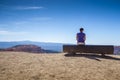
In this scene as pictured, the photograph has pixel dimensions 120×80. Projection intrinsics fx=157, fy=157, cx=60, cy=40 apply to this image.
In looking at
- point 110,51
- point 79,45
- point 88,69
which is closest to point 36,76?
point 88,69

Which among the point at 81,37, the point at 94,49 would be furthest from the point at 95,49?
the point at 81,37

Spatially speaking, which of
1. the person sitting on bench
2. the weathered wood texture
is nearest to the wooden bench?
the weathered wood texture

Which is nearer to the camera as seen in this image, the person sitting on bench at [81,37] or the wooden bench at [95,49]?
the wooden bench at [95,49]

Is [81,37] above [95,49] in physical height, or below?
above

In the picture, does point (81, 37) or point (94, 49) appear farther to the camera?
point (81, 37)

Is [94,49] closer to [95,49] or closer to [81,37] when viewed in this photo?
[95,49]

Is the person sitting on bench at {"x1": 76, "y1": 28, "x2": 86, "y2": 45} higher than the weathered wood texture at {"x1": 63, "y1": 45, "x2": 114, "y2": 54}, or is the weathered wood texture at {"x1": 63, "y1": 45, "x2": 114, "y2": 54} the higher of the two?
the person sitting on bench at {"x1": 76, "y1": 28, "x2": 86, "y2": 45}

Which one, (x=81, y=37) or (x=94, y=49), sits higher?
(x=81, y=37)

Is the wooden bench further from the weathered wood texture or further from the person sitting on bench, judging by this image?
the person sitting on bench

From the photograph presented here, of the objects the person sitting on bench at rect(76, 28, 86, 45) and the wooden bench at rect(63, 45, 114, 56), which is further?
the person sitting on bench at rect(76, 28, 86, 45)

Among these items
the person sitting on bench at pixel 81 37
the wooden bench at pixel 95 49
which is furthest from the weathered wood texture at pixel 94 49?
the person sitting on bench at pixel 81 37

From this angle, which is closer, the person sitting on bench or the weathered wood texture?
the weathered wood texture

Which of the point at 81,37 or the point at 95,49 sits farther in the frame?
the point at 81,37

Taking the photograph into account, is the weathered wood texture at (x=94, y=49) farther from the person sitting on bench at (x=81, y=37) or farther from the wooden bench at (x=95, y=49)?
the person sitting on bench at (x=81, y=37)
